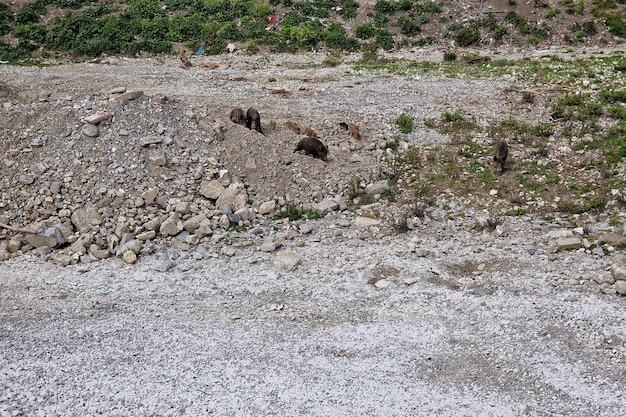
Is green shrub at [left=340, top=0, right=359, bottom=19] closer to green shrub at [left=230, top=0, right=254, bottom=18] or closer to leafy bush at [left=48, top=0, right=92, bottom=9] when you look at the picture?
green shrub at [left=230, top=0, right=254, bottom=18]

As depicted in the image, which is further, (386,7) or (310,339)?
(386,7)

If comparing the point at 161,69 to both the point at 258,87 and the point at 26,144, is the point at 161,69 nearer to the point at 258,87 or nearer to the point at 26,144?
the point at 258,87

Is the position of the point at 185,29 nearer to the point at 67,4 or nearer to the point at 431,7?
the point at 67,4

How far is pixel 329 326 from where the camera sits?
8117mm

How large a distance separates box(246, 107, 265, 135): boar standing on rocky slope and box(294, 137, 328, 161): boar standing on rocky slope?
4.28ft

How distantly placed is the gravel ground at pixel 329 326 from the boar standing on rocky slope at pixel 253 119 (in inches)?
135

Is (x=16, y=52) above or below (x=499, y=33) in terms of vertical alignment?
below

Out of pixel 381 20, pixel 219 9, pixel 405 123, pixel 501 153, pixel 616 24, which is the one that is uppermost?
pixel 219 9

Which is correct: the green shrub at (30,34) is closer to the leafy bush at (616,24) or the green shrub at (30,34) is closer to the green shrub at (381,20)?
the green shrub at (381,20)

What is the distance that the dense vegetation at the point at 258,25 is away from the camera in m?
24.6

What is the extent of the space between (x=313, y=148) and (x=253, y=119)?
69.6 inches

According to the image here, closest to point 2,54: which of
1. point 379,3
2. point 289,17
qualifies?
point 289,17

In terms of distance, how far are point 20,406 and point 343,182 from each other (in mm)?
7371

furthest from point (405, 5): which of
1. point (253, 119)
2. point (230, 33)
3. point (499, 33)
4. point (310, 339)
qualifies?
point (310, 339)
